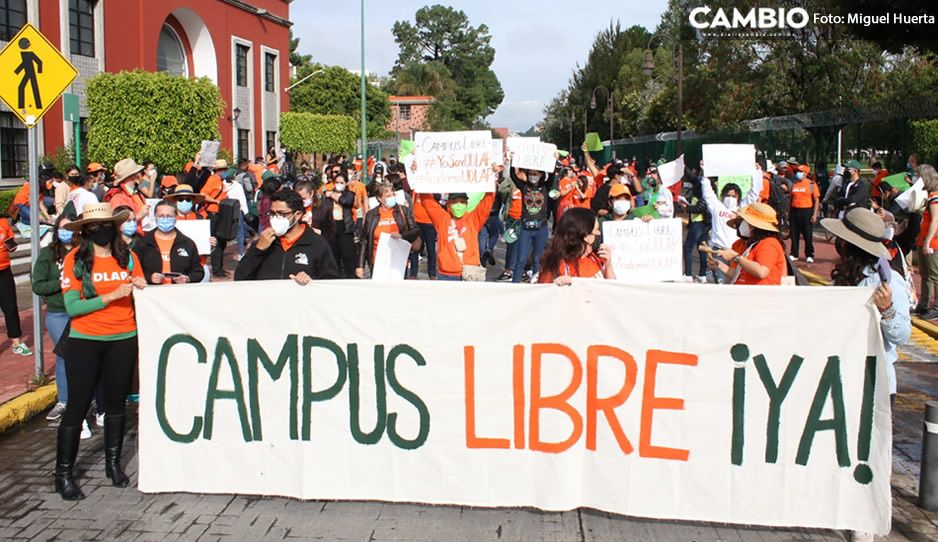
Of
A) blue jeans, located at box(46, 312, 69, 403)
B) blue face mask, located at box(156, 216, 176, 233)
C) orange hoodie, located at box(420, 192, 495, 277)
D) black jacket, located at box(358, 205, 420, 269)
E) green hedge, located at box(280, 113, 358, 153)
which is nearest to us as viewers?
blue jeans, located at box(46, 312, 69, 403)

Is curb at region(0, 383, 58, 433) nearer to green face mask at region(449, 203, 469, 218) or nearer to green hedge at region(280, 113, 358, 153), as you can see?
green face mask at region(449, 203, 469, 218)

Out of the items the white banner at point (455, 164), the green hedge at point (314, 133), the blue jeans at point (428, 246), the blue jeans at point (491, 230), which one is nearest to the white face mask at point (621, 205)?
the white banner at point (455, 164)

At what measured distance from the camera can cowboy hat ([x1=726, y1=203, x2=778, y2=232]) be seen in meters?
5.70

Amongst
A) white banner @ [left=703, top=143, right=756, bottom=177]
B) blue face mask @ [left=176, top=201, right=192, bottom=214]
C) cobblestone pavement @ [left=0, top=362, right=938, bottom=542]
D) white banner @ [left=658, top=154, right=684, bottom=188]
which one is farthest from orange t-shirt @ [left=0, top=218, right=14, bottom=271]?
white banner @ [left=703, top=143, right=756, bottom=177]

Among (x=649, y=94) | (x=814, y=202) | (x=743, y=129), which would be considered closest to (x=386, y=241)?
(x=814, y=202)

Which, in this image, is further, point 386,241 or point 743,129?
point 743,129

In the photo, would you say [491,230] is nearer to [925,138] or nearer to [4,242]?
[4,242]

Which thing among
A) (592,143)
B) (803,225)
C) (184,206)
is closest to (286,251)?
(184,206)

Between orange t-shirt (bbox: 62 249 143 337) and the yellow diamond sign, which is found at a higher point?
the yellow diamond sign

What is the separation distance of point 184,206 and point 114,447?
4.78 m

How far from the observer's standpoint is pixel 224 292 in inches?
203

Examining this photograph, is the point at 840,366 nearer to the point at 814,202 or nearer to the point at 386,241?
the point at 386,241

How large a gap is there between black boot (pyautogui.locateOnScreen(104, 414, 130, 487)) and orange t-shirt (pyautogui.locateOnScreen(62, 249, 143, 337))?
0.55m

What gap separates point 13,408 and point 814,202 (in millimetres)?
13587
